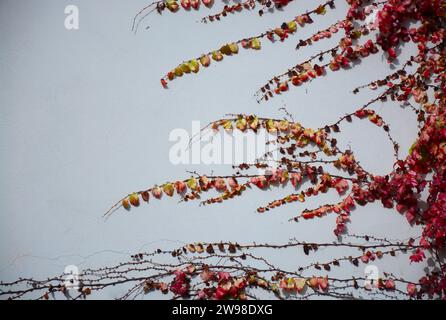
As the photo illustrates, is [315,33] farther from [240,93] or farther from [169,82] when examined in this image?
[169,82]

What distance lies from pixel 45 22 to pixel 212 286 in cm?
208

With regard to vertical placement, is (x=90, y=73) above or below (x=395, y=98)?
above

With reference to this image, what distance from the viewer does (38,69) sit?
103 inches

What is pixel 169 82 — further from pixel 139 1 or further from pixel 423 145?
pixel 423 145

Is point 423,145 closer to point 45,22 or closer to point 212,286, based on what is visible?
point 212,286

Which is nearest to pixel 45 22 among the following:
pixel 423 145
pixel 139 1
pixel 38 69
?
pixel 38 69

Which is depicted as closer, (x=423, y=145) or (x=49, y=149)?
(x=423, y=145)

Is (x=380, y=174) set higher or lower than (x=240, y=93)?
lower

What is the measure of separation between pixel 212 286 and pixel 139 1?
6.42 ft

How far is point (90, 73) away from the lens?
2.61 metres
